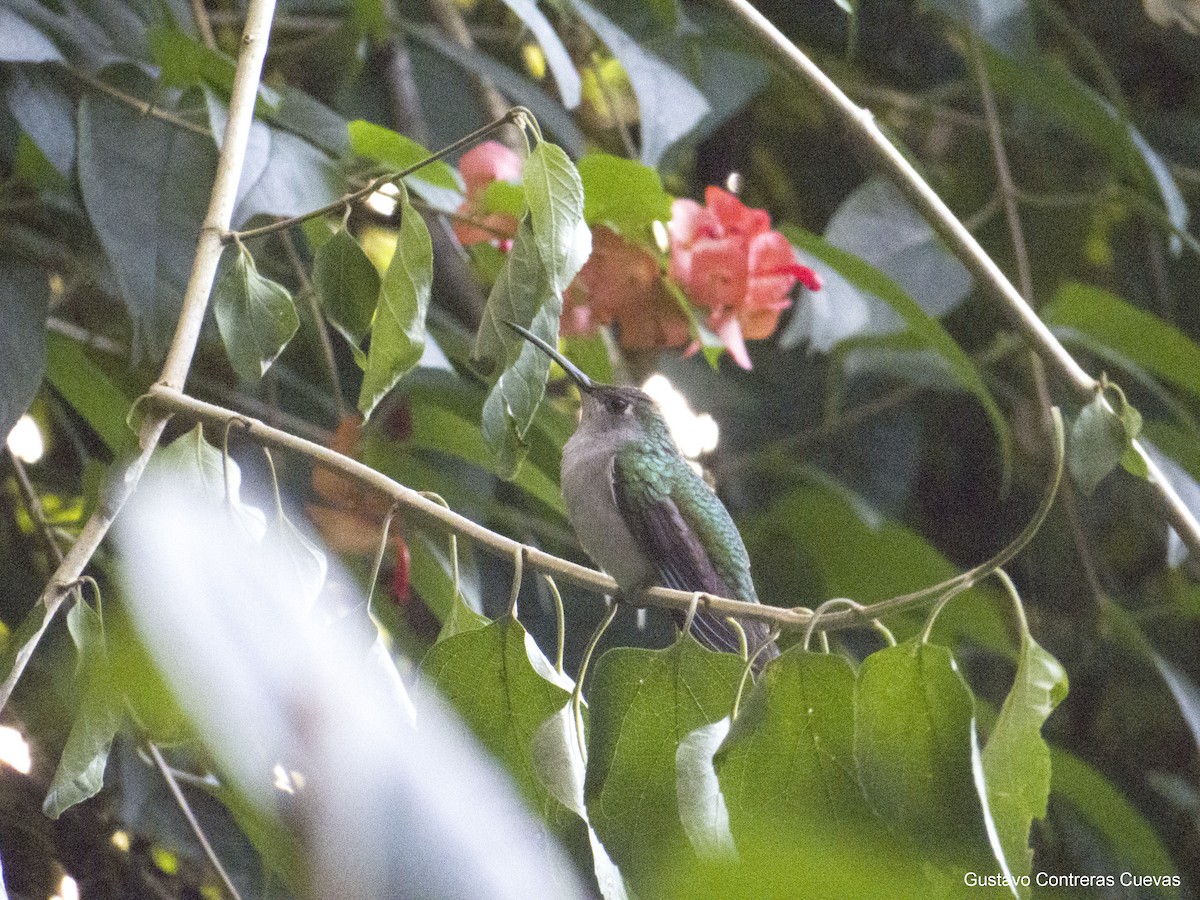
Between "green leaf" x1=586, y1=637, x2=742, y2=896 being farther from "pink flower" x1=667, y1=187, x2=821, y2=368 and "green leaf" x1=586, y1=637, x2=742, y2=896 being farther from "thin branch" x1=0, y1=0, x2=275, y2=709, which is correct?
"pink flower" x1=667, y1=187, x2=821, y2=368

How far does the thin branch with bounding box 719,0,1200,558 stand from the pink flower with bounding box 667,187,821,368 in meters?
0.60

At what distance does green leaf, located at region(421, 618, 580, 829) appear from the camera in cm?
95

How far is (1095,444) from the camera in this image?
0.90m

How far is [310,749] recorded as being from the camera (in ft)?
2.92

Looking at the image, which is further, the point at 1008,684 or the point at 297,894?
the point at 1008,684

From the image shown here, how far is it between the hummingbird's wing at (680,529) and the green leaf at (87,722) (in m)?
0.79

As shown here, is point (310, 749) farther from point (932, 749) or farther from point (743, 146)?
point (743, 146)

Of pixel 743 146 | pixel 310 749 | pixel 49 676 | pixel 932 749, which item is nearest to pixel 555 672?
pixel 310 749

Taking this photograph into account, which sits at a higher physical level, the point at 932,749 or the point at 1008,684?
the point at 932,749

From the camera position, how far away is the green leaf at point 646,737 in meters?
0.88

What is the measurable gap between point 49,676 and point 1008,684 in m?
2.19

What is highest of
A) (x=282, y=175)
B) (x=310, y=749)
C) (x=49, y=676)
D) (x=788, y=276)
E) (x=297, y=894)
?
(x=282, y=175)

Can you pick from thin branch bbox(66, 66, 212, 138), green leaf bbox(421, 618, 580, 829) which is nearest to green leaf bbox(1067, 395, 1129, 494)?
green leaf bbox(421, 618, 580, 829)

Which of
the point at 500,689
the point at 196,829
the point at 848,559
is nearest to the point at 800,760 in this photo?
the point at 500,689
